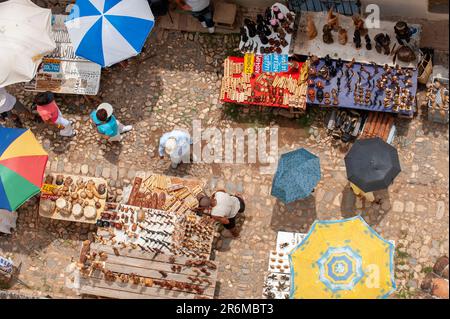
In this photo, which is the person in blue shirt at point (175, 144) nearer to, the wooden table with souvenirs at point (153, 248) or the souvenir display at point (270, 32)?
the wooden table with souvenirs at point (153, 248)

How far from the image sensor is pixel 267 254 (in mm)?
13047

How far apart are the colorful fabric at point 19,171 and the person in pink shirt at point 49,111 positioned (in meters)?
0.95

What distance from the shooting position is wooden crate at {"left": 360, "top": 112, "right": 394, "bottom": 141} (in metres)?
13.1

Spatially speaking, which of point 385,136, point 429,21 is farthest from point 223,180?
point 429,21

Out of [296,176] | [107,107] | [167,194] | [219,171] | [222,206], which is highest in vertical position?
[107,107]

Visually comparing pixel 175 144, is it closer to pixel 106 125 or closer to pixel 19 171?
pixel 106 125

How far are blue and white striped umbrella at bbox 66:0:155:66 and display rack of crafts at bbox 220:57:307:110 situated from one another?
198 cm

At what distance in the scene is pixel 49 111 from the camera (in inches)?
520

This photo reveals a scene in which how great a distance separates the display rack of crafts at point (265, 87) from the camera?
1326 centimetres

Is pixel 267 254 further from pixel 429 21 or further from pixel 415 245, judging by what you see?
pixel 429 21

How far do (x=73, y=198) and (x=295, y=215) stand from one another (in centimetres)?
455

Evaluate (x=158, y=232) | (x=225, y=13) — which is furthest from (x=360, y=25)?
(x=158, y=232)

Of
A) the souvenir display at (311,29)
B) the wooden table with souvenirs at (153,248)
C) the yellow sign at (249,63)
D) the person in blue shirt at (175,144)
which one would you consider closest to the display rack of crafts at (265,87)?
the yellow sign at (249,63)
